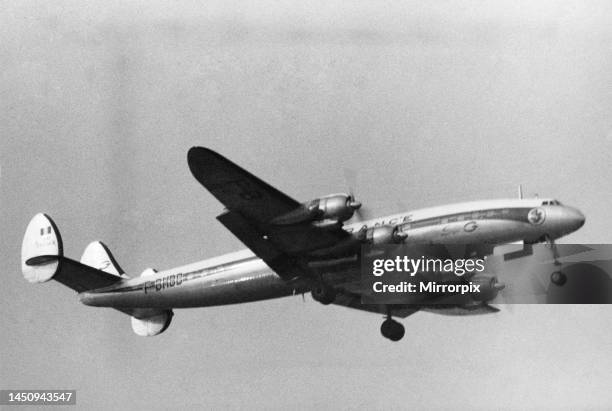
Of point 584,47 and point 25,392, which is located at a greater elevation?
point 584,47

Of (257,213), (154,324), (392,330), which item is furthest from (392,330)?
(154,324)

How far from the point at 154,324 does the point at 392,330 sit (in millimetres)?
6842

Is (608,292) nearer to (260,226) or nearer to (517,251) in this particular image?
(517,251)

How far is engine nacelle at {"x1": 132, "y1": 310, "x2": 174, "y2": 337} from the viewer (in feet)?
91.1

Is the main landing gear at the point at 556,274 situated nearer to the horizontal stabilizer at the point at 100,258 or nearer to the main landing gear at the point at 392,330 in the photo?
the main landing gear at the point at 392,330

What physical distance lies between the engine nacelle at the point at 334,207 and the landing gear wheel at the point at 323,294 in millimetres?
2579

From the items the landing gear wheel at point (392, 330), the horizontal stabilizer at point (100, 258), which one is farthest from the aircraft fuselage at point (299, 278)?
the landing gear wheel at point (392, 330)

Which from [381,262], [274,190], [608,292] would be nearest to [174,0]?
[274,190]

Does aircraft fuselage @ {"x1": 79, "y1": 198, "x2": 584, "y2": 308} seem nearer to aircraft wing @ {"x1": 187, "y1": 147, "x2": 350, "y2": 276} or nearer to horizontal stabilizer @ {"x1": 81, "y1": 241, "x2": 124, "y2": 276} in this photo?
aircraft wing @ {"x1": 187, "y1": 147, "x2": 350, "y2": 276}

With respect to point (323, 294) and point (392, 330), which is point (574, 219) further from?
point (392, 330)

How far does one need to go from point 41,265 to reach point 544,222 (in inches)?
519

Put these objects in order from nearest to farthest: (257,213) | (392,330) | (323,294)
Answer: (257,213) < (323,294) < (392,330)

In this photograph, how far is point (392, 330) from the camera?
26688 millimetres

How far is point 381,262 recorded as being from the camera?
2366 cm
